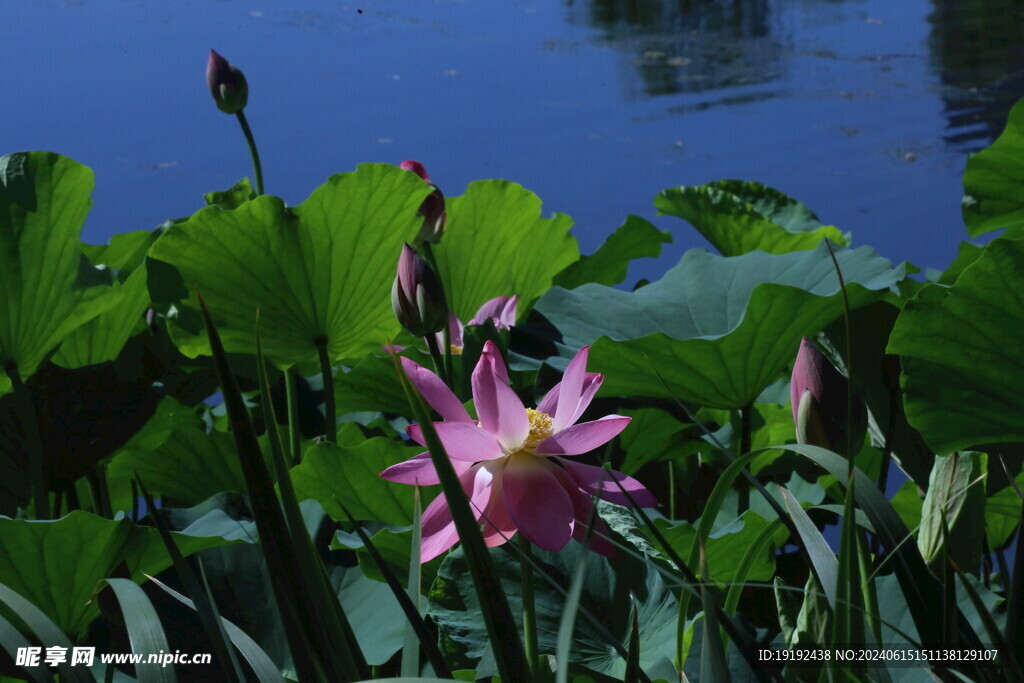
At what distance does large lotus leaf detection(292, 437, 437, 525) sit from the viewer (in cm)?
62

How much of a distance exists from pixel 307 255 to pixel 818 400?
0.45 metres

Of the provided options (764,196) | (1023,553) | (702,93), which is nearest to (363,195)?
(1023,553)

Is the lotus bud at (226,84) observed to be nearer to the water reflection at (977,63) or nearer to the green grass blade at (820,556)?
the green grass blade at (820,556)

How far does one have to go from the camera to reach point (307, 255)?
0.80 meters

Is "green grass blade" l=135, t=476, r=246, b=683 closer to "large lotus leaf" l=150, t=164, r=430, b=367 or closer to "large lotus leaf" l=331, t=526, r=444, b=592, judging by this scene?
"large lotus leaf" l=331, t=526, r=444, b=592

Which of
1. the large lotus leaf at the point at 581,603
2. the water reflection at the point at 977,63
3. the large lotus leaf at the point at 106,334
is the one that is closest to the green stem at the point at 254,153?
the large lotus leaf at the point at 106,334

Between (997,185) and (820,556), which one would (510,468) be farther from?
(997,185)

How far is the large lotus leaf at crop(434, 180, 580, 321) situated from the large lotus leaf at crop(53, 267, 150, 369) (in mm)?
292

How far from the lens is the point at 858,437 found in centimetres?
54

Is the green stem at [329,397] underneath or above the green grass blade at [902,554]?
underneath

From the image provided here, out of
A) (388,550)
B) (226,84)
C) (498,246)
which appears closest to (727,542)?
(388,550)

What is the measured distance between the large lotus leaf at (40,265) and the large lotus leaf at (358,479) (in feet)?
0.84

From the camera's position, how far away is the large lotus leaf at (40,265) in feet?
2.42

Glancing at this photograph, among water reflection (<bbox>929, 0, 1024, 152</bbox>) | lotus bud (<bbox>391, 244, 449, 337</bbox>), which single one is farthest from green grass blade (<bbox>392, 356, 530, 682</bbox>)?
water reflection (<bbox>929, 0, 1024, 152</bbox>)
